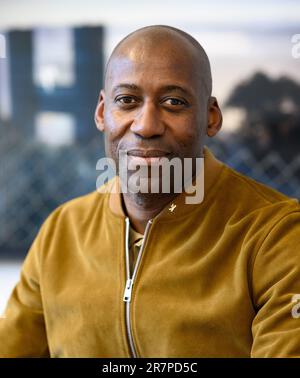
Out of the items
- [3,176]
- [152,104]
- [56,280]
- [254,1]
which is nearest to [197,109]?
[152,104]

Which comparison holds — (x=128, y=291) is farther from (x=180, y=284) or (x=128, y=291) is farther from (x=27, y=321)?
(x=27, y=321)

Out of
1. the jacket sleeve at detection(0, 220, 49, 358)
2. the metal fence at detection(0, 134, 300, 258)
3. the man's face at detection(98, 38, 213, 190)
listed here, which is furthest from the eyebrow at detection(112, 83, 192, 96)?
the metal fence at detection(0, 134, 300, 258)

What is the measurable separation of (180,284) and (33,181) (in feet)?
4.49

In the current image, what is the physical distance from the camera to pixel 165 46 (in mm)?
876

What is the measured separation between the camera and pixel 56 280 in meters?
1.02

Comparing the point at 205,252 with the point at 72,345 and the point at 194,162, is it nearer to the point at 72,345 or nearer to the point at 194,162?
the point at 194,162

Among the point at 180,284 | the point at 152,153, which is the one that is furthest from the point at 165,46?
the point at 180,284

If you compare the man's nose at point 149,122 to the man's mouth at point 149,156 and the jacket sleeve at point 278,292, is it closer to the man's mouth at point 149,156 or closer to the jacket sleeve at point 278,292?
the man's mouth at point 149,156

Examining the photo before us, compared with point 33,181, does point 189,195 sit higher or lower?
higher

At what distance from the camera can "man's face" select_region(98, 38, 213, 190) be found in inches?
34.2

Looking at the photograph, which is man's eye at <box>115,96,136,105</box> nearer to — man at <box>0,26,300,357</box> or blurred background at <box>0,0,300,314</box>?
man at <box>0,26,300,357</box>

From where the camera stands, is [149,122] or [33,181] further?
[33,181]

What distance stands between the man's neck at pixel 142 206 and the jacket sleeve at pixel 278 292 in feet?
0.66

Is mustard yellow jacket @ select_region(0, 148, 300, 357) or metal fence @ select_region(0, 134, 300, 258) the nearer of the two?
mustard yellow jacket @ select_region(0, 148, 300, 357)
